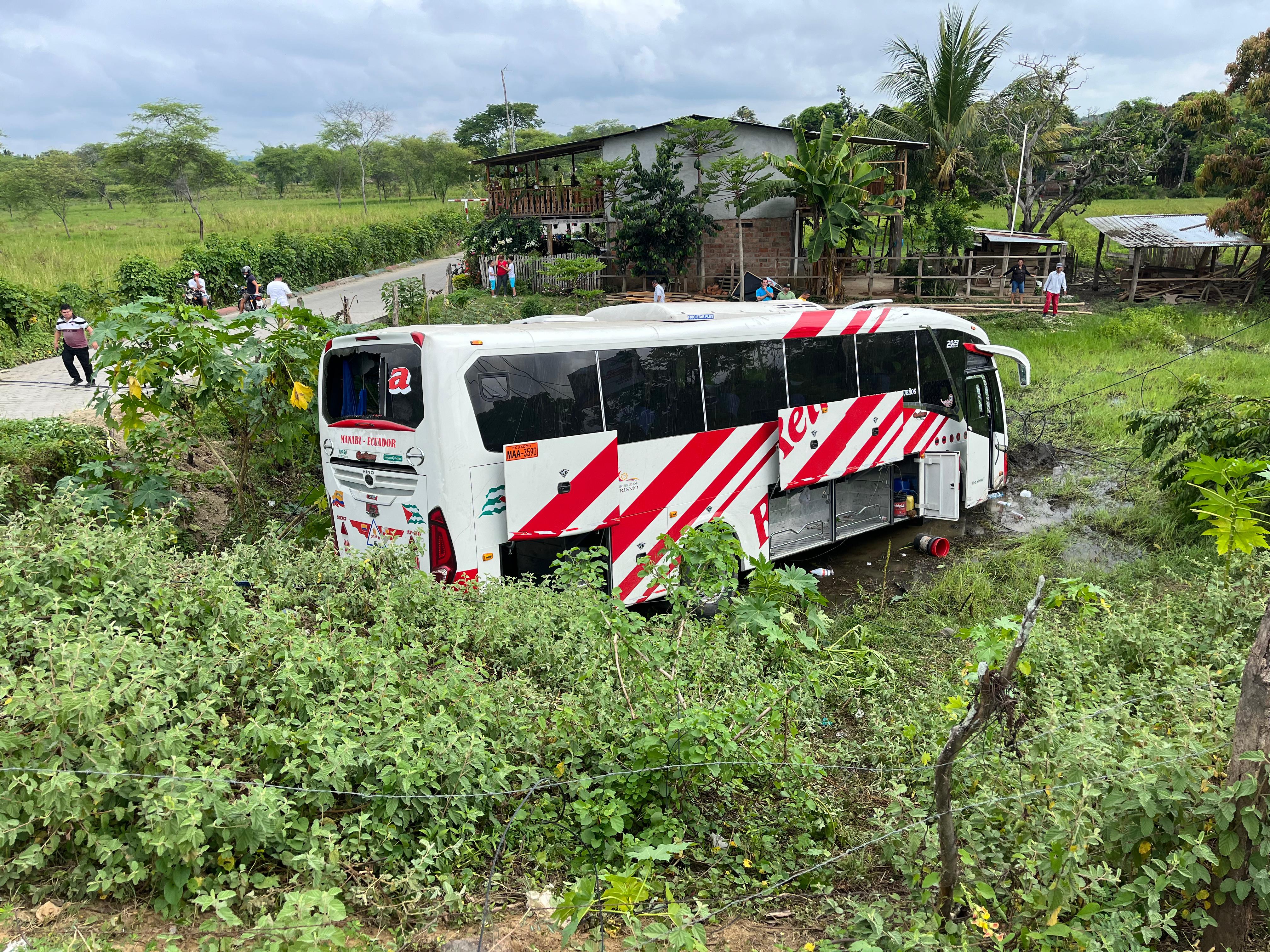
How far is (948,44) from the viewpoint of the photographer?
2755cm

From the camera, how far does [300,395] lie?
8664mm

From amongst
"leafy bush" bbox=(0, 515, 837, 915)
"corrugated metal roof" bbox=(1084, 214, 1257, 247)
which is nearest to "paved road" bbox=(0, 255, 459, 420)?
"leafy bush" bbox=(0, 515, 837, 915)

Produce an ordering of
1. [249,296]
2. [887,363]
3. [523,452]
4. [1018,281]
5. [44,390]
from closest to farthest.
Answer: [523,452] < [887,363] < [44,390] < [249,296] < [1018,281]

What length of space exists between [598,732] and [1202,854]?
251cm

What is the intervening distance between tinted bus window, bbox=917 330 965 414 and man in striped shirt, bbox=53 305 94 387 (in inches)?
505

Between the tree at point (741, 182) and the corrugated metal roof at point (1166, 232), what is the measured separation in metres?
10.5

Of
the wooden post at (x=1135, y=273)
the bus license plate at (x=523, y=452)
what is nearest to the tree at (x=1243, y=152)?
the wooden post at (x=1135, y=273)

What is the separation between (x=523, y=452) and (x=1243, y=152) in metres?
25.0

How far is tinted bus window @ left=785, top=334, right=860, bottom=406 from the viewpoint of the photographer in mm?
9625

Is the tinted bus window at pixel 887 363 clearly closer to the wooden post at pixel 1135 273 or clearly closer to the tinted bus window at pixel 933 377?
the tinted bus window at pixel 933 377

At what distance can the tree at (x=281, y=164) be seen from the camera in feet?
214

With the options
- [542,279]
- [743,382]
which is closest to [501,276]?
[542,279]

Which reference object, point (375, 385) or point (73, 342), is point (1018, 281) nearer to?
point (375, 385)

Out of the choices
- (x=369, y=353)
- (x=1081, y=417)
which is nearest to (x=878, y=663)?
(x=369, y=353)
